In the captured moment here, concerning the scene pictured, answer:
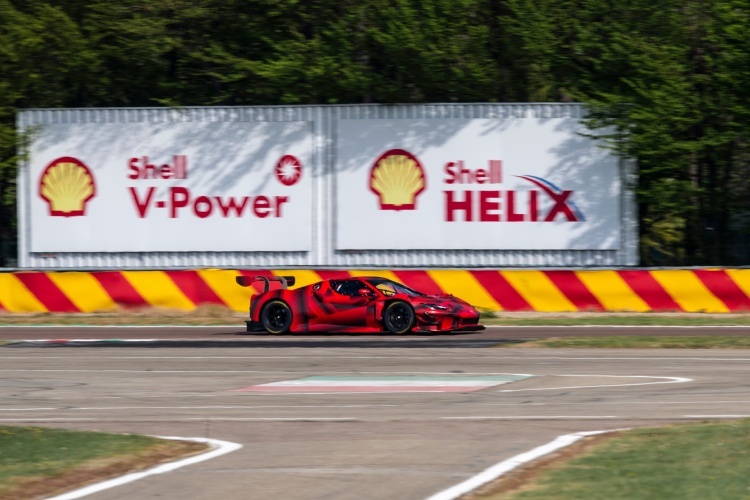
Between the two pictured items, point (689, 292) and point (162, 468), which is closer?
point (162, 468)

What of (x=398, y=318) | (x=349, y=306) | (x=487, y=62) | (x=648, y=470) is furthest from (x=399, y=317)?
(x=648, y=470)

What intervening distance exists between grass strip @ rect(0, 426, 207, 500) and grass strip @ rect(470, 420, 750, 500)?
112 inches

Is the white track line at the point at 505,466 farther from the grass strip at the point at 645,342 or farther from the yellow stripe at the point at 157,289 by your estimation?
the yellow stripe at the point at 157,289

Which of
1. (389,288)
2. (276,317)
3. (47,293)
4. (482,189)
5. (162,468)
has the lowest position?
(162,468)

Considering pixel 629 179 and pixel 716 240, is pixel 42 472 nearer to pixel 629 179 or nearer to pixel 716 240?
pixel 629 179

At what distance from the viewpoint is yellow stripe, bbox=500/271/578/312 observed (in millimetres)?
24875

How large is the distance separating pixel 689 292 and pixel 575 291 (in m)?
2.39

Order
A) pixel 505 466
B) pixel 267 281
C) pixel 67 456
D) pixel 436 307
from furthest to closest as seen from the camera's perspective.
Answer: pixel 267 281
pixel 436 307
pixel 67 456
pixel 505 466

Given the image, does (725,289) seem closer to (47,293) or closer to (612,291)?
(612,291)

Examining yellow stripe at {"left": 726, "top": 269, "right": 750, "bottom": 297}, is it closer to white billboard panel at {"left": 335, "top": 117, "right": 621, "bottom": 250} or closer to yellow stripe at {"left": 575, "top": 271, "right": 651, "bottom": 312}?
yellow stripe at {"left": 575, "top": 271, "right": 651, "bottom": 312}

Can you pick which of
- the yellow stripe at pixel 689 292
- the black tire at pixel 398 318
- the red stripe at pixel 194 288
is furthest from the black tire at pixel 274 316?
the yellow stripe at pixel 689 292

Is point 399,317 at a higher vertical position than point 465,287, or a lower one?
lower

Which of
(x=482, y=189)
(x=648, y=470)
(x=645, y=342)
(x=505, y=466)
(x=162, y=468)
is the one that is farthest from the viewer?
(x=482, y=189)

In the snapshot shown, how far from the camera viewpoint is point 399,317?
803 inches
